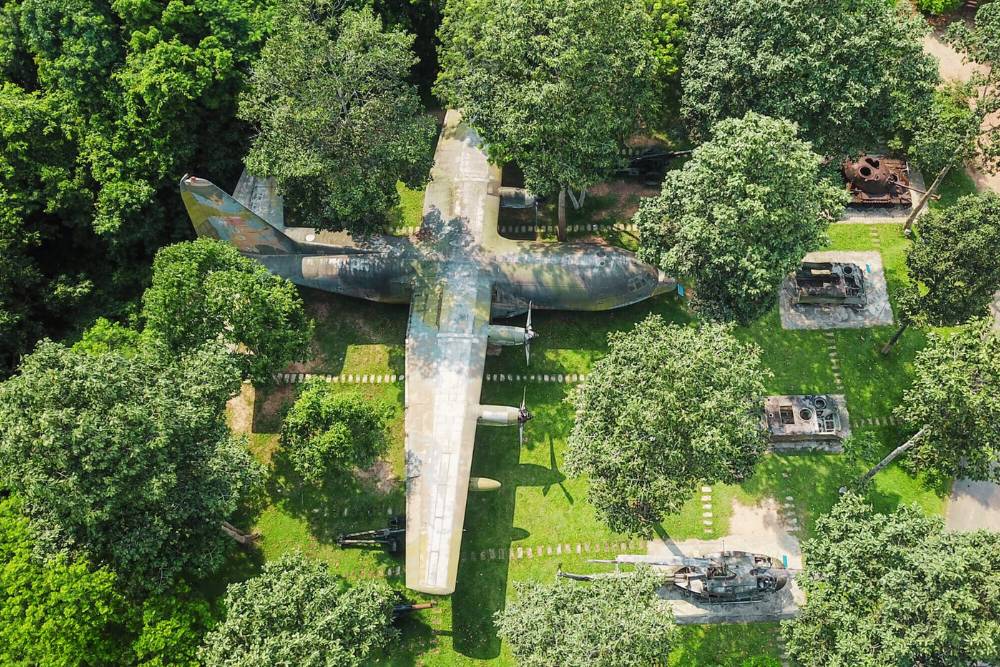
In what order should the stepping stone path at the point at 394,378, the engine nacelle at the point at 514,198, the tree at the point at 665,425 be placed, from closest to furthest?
the tree at the point at 665,425 < the stepping stone path at the point at 394,378 < the engine nacelle at the point at 514,198

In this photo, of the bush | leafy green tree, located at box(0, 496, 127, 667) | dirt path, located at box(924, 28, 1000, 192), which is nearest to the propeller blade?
leafy green tree, located at box(0, 496, 127, 667)

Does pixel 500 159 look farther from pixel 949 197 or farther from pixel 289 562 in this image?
pixel 949 197

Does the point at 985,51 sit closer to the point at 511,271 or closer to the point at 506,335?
the point at 511,271

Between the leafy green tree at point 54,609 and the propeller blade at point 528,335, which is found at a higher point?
the propeller blade at point 528,335

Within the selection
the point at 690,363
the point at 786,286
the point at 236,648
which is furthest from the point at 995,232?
the point at 236,648

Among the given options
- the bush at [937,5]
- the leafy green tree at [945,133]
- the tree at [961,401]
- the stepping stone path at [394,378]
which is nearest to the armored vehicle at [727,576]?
the tree at [961,401]

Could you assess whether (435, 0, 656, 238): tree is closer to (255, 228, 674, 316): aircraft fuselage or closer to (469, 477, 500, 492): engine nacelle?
(255, 228, 674, 316): aircraft fuselage

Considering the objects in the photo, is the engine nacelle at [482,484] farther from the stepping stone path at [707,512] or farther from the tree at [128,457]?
the stepping stone path at [707,512]
